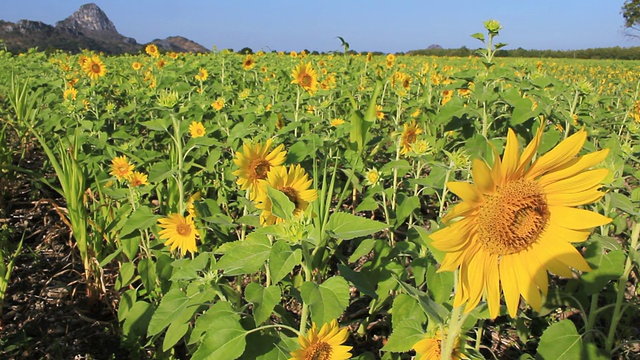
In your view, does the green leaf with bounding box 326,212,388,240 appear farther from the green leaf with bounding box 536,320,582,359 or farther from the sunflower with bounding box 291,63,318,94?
the sunflower with bounding box 291,63,318,94

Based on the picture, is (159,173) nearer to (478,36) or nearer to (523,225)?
(523,225)

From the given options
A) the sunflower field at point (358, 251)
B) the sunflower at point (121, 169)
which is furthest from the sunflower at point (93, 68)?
the sunflower at point (121, 169)

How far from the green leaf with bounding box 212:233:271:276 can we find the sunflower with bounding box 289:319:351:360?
238 mm

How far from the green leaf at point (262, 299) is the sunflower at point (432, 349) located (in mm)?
390

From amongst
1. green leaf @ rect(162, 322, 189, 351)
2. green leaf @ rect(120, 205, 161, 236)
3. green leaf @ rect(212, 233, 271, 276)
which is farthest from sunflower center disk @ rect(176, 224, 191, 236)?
green leaf @ rect(212, 233, 271, 276)

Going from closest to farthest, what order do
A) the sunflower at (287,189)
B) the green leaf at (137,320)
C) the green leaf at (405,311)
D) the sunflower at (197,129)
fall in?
the green leaf at (405,311) → the sunflower at (287,189) → the green leaf at (137,320) → the sunflower at (197,129)

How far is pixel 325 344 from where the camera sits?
1282 millimetres

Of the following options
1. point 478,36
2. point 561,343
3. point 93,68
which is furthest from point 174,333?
point 93,68

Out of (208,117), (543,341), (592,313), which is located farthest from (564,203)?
(208,117)

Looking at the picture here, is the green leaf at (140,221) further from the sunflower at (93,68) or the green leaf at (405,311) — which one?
the sunflower at (93,68)

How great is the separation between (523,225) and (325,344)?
0.65m

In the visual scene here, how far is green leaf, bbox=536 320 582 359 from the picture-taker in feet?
4.25

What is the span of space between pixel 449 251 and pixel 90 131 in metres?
3.29

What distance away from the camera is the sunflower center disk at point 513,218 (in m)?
0.89
